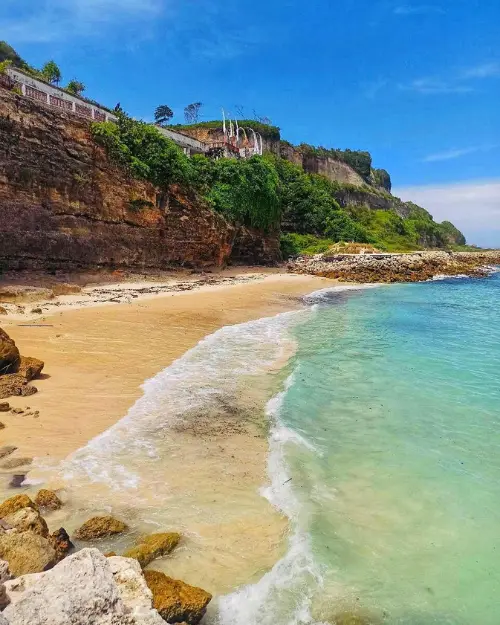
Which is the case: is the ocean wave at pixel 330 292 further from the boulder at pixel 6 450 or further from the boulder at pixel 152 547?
the boulder at pixel 152 547

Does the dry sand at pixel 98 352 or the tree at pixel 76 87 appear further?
the tree at pixel 76 87

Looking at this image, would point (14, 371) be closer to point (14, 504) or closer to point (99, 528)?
point (14, 504)

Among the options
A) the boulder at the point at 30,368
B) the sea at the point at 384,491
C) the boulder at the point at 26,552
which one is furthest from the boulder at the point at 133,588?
the boulder at the point at 30,368

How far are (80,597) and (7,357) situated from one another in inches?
282

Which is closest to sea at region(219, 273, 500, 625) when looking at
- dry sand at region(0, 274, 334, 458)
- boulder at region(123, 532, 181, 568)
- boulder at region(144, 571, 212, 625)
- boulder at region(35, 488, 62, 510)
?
boulder at region(144, 571, 212, 625)

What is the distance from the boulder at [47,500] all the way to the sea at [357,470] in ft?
1.51

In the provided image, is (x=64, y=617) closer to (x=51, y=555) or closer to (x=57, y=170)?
(x=51, y=555)

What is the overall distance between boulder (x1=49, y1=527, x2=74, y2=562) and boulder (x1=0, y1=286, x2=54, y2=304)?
14104 millimetres

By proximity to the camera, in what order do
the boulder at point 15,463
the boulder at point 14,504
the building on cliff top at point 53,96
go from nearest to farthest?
the boulder at point 14,504, the boulder at point 15,463, the building on cliff top at point 53,96

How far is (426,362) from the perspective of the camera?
12305 millimetres

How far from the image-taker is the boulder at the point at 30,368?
8.78 meters

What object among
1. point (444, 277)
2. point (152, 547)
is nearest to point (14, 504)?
point (152, 547)

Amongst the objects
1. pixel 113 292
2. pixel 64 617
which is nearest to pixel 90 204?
pixel 113 292

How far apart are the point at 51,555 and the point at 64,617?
4.78ft
